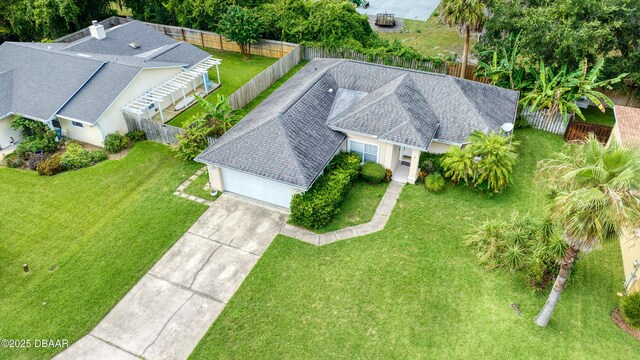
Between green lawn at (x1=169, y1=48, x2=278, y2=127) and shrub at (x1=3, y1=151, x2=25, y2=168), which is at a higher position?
green lawn at (x1=169, y1=48, x2=278, y2=127)

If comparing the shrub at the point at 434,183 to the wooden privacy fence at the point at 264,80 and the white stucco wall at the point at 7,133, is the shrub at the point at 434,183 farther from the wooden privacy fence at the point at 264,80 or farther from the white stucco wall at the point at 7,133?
the white stucco wall at the point at 7,133

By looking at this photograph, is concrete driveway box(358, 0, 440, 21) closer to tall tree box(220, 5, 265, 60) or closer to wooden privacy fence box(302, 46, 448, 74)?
wooden privacy fence box(302, 46, 448, 74)

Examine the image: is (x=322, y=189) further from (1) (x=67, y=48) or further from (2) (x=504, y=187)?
(1) (x=67, y=48)

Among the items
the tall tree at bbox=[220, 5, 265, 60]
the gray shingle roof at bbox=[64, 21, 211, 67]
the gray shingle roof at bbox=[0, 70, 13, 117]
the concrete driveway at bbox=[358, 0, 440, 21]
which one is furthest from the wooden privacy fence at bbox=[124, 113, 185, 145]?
the concrete driveway at bbox=[358, 0, 440, 21]

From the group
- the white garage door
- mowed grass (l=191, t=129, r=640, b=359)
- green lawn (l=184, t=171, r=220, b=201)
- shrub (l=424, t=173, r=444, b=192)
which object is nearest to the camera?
mowed grass (l=191, t=129, r=640, b=359)

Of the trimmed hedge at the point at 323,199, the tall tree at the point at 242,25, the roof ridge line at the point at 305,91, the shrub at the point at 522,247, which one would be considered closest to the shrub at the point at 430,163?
the trimmed hedge at the point at 323,199

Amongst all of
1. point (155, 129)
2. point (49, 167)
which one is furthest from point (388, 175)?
point (49, 167)

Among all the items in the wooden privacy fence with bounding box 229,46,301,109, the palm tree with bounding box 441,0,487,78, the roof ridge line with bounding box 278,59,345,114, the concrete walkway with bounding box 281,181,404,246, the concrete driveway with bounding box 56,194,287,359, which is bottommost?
the concrete driveway with bounding box 56,194,287,359

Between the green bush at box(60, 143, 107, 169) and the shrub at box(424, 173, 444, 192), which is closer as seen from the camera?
the shrub at box(424, 173, 444, 192)
